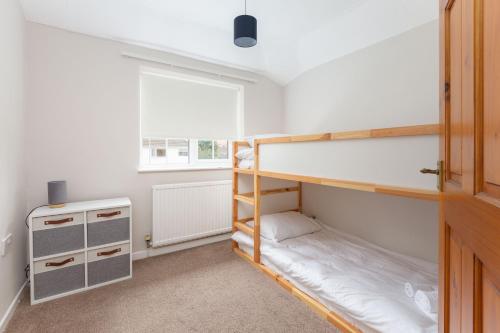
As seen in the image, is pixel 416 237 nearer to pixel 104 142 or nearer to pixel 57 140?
pixel 104 142

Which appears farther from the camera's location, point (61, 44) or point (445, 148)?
point (61, 44)

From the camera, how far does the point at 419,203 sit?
2031 mm

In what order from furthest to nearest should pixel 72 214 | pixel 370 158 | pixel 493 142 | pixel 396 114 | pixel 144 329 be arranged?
1. pixel 396 114
2. pixel 72 214
3. pixel 144 329
4. pixel 370 158
5. pixel 493 142

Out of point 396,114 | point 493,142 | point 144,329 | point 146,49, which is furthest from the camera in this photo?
point 146,49

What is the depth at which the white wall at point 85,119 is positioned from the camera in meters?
2.13

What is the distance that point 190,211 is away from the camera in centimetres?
279

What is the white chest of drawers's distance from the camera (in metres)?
1.83

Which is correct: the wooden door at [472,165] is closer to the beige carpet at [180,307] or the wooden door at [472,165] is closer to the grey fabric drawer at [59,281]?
the beige carpet at [180,307]

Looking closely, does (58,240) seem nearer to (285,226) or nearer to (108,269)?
(108,269)

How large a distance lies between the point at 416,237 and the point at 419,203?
0.30 meters

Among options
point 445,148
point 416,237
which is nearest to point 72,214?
point 445,148

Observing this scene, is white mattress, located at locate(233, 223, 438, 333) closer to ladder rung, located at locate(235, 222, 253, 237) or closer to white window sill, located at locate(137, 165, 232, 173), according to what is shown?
ladder rung, located at locate(235, 222, 253, 237)

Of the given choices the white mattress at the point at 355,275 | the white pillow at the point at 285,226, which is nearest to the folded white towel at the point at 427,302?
the white mattress at the point at 355,275

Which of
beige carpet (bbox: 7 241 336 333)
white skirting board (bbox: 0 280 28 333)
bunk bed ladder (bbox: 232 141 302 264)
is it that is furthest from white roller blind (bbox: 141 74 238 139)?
white skirting board (bbox: 0 280 28 333)
